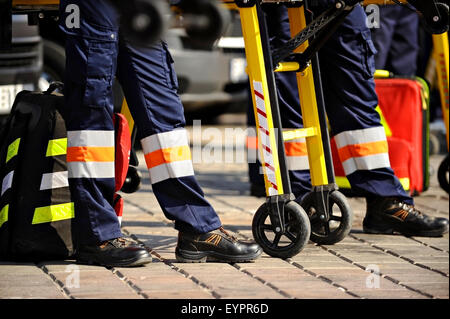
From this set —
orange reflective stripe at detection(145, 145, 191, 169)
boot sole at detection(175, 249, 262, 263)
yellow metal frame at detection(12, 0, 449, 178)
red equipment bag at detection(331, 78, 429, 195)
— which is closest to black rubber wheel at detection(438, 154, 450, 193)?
red equipment bag at detection(331, 78, 429, 195)

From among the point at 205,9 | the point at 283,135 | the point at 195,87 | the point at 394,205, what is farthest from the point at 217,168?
the point at 205,9

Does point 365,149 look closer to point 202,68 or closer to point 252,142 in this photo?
point 252,142

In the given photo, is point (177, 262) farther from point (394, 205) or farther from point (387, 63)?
point (387, 63)

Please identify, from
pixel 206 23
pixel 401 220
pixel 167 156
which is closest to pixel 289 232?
Answer: pixel 167 156

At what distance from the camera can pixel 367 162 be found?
4.86 m

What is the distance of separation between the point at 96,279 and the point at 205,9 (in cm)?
148

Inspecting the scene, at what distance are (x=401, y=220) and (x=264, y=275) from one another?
46.5 inches

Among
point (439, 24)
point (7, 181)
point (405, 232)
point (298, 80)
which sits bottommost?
point (405, 232)

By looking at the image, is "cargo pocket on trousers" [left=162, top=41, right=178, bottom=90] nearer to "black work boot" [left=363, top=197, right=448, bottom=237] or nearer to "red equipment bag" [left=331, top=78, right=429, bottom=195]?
"black work boot" [left=363, top=197, right=448, bottom=237]

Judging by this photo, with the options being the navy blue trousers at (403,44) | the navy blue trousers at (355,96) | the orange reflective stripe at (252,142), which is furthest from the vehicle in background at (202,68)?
the navy blue trousers at (355,96)

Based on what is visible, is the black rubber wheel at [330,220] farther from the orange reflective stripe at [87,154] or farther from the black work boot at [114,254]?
the orange reflective stripe at [87,154]

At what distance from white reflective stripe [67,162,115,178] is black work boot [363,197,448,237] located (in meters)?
1.51

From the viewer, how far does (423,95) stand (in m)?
6.16
